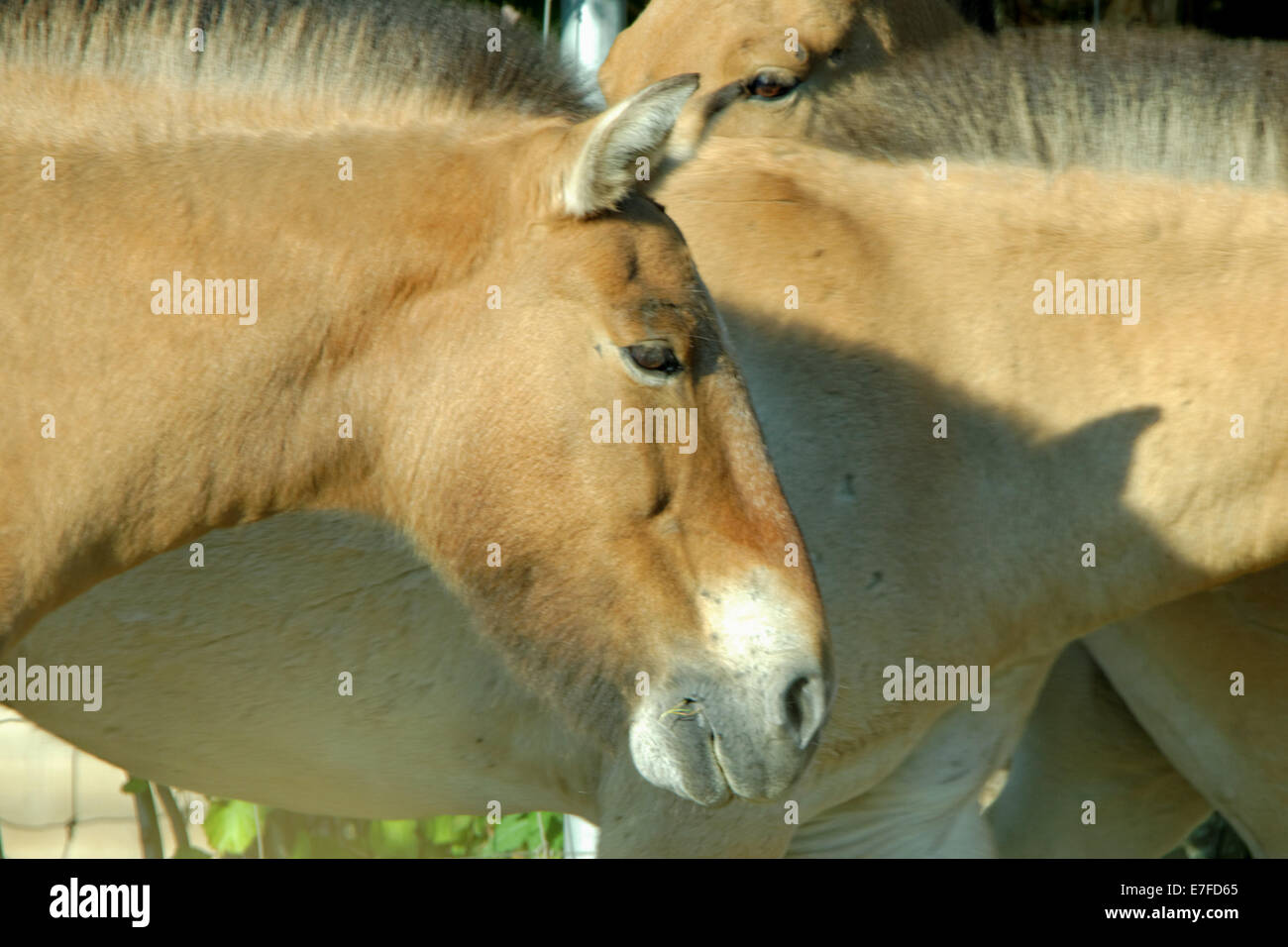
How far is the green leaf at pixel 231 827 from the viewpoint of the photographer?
17.1ft

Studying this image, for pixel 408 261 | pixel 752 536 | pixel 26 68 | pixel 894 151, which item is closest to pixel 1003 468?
pixel 894 151

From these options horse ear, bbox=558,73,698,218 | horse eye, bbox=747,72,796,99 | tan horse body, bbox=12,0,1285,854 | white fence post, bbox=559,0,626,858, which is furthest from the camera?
white fence post, bbox=559,0,626,858

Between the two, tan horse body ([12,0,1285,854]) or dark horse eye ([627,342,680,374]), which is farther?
tan horse body ([12,0,1285,854])

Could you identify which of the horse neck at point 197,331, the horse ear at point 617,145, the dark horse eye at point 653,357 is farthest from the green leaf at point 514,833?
the horse ear at point 617,145

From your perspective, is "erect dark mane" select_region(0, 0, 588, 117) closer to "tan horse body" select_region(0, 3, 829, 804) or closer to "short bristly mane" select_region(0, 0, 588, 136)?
"short bristly mane" select_region(0, 0, 588, 136)

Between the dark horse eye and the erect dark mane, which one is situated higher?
the erect dark mane

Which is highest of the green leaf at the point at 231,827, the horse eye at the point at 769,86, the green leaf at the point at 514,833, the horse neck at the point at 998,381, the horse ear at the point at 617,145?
the horse eye at the point at 769,86

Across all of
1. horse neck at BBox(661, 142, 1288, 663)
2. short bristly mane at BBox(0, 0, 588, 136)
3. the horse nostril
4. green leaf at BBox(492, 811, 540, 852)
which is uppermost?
short bristly mane at BBox(0, 0, 588, 136)

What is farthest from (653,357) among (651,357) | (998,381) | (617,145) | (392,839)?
(392,839)

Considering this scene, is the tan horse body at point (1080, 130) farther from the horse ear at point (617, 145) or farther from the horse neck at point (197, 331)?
the horse neck at point (197, 331)

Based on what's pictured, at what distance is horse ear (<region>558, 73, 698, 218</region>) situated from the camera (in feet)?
7.68

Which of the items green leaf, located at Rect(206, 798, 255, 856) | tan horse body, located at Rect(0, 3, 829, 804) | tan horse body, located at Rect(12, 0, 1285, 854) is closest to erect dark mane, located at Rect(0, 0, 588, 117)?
tan horse body, located at Rect(0, 3, 829, 804)

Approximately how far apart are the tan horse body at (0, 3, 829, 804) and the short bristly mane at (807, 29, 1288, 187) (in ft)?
4.21

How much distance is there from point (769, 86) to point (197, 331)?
2685 mm
